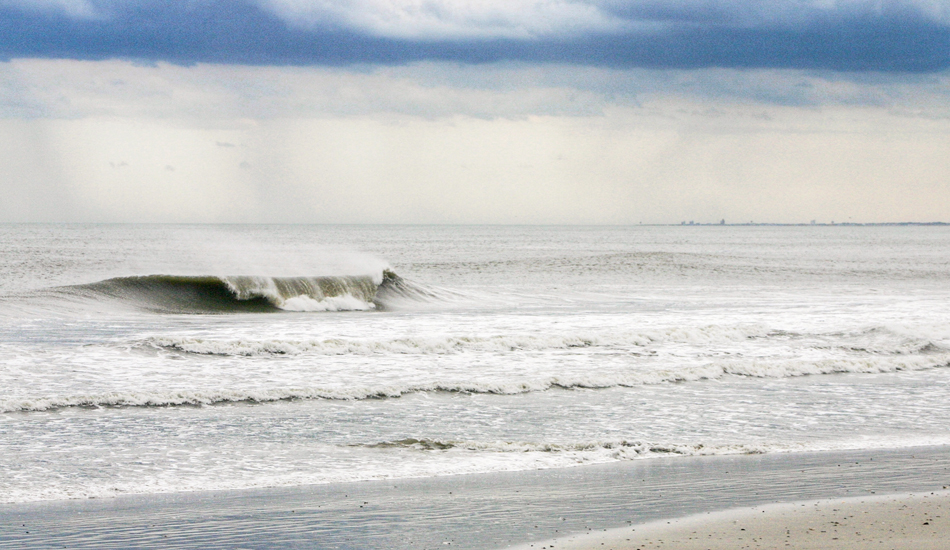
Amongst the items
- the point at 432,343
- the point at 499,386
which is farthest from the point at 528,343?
the point at 499,386

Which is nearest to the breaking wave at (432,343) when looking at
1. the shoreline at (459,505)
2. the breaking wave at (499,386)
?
the breaking wave at (499,386)

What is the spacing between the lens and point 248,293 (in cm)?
2603

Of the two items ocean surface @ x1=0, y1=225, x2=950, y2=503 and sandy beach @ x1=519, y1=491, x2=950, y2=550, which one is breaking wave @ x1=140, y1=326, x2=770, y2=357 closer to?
ocean surface @ x1=0, y1=225, x2=950, y2=503

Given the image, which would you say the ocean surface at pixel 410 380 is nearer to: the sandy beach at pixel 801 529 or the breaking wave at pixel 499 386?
the breaking wave at pixel 499 386

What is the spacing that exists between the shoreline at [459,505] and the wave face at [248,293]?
18.2m

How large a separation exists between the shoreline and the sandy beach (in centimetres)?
19

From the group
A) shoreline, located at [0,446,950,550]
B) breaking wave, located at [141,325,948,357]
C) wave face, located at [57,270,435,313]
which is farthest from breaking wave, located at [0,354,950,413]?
wave face, located at [57,270,435,313]

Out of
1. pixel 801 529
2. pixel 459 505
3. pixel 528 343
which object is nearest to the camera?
pixel 801 529

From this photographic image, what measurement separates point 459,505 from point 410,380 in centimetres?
622

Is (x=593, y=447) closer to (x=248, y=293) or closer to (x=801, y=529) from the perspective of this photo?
(x=801, y=529)

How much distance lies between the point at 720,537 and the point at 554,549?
3.66 ft

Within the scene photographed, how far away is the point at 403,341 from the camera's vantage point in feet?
52.3

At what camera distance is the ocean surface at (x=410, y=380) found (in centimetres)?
820

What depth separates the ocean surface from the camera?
820 centimetres
